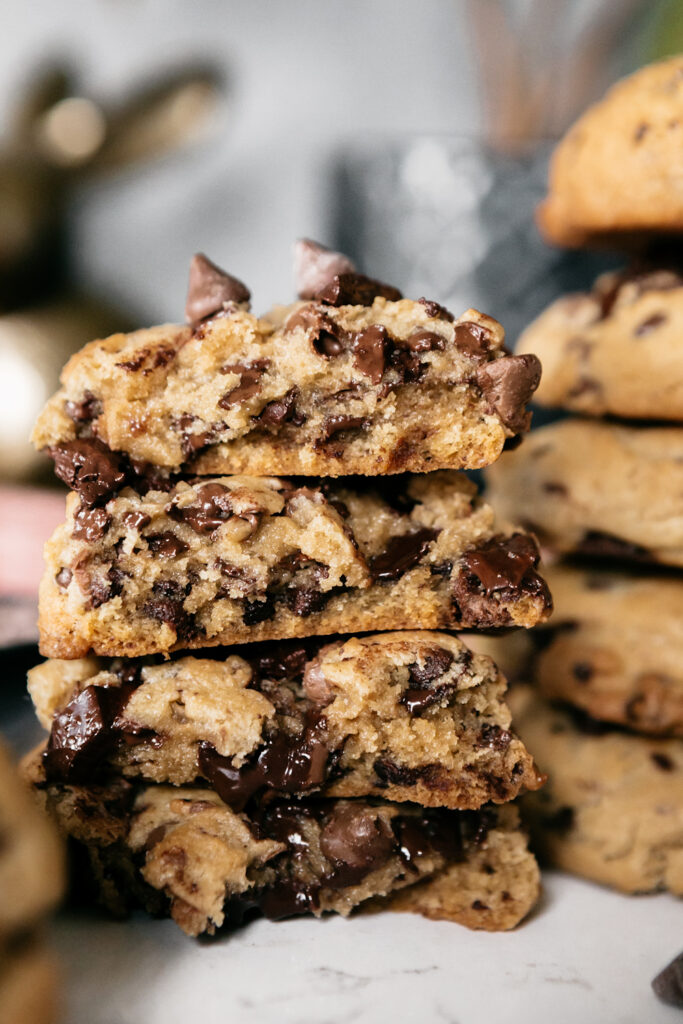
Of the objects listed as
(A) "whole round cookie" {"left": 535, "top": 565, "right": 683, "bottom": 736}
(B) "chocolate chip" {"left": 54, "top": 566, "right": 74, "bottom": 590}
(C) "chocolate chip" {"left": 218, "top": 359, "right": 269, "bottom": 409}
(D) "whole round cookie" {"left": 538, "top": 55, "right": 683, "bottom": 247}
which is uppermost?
(D) "whole round cookie" {"left": 538, "top": 55, "right": 683, "bottom": 247}

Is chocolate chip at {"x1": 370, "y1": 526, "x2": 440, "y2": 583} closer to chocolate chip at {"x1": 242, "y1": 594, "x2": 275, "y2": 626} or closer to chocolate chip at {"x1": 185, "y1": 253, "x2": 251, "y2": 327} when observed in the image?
chocolate chip at {"x1": 242, "y1": 594, "x2": 275, "y2": 626}

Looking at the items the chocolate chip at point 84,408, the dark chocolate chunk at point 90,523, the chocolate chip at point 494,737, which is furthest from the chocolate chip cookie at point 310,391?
the chocolate chip at point 494,737

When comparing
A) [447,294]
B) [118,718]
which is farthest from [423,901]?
[447,294]

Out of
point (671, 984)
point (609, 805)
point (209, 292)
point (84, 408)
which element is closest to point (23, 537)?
point (84, 408)

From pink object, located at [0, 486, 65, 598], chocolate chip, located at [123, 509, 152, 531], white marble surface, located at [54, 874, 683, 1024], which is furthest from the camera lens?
pink object, located at [0, 486, 65, 598]

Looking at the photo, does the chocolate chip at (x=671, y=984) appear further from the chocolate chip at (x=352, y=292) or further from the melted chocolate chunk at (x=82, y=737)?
the chocolate chip at (x=352, y=292)

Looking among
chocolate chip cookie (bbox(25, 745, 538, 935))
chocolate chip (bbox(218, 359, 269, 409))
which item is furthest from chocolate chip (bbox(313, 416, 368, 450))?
chocolate chip cookie (bbox(25, 745, 538, 935))
